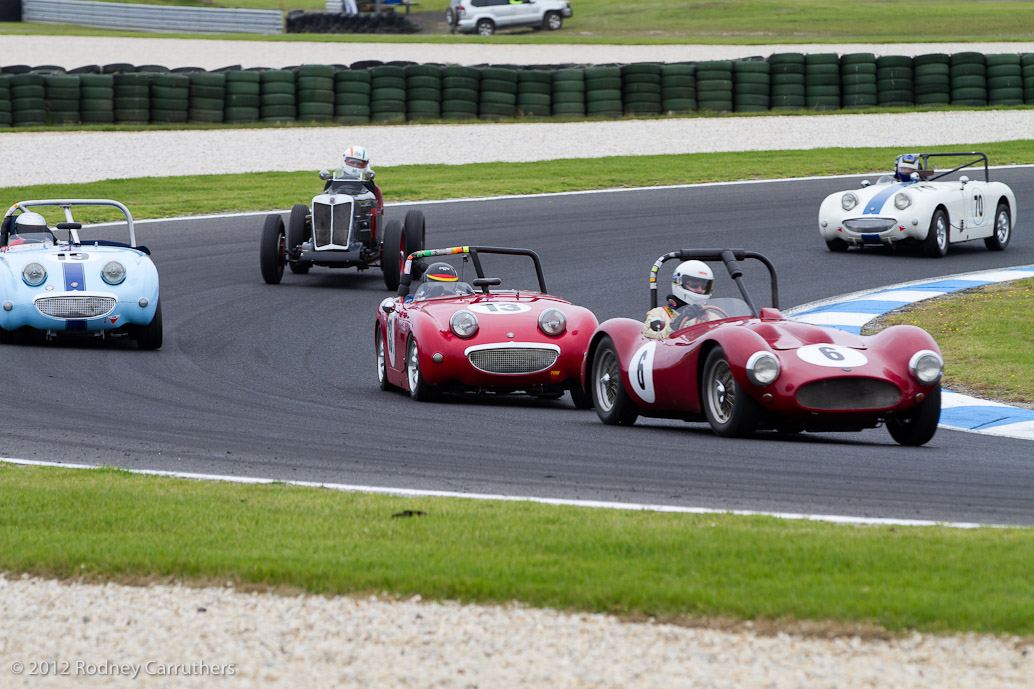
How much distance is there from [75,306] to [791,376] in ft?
24.1

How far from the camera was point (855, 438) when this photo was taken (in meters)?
9.01

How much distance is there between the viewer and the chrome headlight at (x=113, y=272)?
12.9 m

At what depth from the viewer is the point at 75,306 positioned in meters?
12.8

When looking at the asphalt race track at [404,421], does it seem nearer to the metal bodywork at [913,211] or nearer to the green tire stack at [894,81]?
the metal bodywork at [913,211]

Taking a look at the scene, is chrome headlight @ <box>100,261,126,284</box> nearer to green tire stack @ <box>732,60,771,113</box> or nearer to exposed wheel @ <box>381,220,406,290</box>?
exposed wheel @ <box>381,220,406,290</box>

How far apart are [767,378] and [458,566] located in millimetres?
3078

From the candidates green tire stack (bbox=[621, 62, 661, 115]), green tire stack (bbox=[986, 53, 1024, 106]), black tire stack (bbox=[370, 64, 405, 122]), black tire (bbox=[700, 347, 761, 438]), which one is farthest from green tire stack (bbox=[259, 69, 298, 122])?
black tire (bbox=[700, 347, 761, 438])

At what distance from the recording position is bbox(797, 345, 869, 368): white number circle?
798 centimetres

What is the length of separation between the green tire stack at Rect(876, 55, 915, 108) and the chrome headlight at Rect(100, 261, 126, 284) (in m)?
22.1

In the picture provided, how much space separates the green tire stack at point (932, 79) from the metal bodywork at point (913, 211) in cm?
1270

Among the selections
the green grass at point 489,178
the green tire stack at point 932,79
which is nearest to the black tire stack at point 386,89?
the green grass at point 489,178

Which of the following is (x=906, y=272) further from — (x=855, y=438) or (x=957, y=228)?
(x=855, y=438)

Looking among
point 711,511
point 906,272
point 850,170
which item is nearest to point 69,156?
point 850,170

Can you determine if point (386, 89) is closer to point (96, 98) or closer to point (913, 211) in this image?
point (96, 98)
